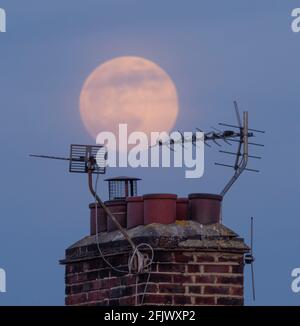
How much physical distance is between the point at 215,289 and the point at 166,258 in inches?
24.7

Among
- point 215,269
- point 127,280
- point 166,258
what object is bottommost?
point 127,280

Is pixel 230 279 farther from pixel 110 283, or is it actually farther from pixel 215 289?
pixel 110 283

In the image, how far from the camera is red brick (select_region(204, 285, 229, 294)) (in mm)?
42281

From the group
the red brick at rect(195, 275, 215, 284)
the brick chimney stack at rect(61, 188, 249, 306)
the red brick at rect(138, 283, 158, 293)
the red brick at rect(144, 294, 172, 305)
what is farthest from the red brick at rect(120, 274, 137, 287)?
the red brick at rect(195, 275, 215, 284)

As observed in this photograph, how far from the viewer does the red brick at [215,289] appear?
139 feet

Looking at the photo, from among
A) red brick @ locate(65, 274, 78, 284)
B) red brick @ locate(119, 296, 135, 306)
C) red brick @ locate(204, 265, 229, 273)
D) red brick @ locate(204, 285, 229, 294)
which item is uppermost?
red brick @ locate(204, 265, 229, 273)

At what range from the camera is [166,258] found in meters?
42.2

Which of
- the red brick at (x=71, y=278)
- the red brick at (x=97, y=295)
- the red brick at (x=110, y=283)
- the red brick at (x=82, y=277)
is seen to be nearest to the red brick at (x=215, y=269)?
the red brick at (x=110, y=283)

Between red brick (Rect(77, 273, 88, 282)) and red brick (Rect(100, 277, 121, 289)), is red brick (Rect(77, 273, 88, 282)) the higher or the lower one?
the higher one

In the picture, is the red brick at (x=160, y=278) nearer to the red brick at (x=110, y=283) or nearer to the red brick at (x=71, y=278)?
the red brick at (x=110, y=283)

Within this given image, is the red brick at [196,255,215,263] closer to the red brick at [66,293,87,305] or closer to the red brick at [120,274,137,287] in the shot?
the red brick at [120,274,137,287]

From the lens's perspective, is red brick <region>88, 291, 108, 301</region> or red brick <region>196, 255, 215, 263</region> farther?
red brick <region>88, 291, 108, 301</region>

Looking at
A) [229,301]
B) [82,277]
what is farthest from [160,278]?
[82,277]
